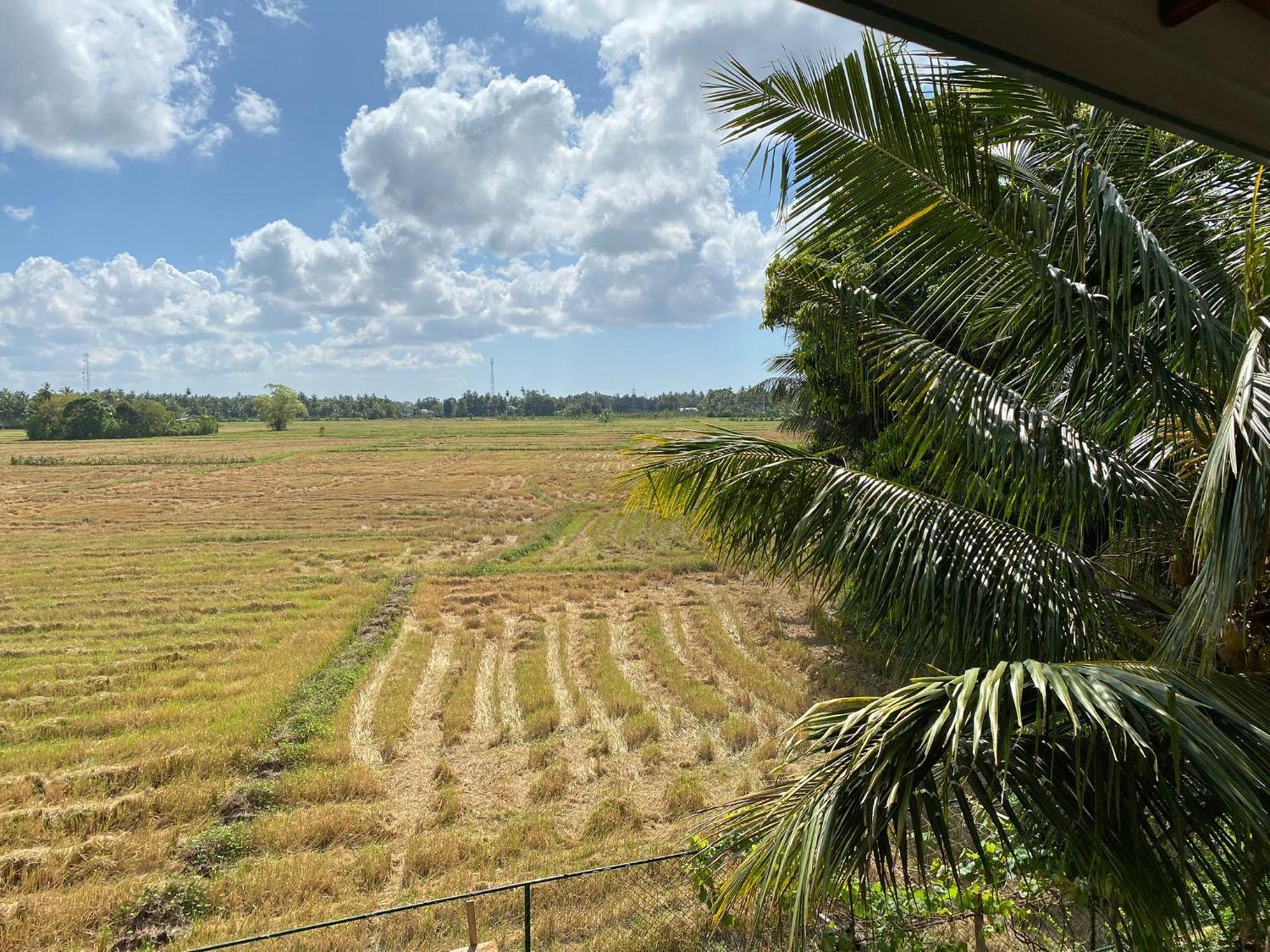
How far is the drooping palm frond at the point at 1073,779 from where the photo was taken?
1.88 m

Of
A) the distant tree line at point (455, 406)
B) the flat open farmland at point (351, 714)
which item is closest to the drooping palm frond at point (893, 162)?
the flat open farmland at point (351, 714)

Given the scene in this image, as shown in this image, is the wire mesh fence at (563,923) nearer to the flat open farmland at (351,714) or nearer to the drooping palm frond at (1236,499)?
the flat open farmland at (351,714)

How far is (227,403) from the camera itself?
12581 centimetres

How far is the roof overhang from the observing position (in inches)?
38.4

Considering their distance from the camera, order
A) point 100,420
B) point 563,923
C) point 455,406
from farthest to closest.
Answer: point 455,406 → point 100,420 → point 563,923

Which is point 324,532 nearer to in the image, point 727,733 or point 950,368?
Answer: point 727,733

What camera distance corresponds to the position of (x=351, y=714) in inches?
402

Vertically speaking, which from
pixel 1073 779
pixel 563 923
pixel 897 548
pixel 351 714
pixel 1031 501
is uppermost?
pixel 1031 501

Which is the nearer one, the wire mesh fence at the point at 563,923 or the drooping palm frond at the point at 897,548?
the drooping palm frond at the point at 897,548

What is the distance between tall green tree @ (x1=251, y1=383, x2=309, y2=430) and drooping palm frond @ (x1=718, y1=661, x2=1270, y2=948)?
99.2 meters

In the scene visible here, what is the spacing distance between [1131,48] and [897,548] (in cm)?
265

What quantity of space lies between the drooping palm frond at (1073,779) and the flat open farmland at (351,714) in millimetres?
4235

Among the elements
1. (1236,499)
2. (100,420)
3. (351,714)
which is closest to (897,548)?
(1236,499)

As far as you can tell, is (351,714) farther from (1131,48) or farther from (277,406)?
(277,406)
